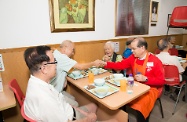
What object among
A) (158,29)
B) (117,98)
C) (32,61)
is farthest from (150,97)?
(158,29)

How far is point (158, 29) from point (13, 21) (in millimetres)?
4028

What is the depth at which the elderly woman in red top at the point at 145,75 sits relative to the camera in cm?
178

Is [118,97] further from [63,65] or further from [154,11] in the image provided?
[154,11]

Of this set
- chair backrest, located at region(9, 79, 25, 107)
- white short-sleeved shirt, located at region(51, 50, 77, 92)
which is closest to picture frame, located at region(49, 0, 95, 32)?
white short-sleeved shirt, located at region(51, 50, 77, 92)

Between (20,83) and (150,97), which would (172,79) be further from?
(20,83)

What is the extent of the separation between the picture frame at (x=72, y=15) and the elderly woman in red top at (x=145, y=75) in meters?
1.07

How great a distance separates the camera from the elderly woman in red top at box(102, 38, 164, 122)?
1.78 m

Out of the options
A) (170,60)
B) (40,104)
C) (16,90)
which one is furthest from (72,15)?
(170,60)

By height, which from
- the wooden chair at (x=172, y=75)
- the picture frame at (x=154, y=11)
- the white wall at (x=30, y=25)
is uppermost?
the picture frame at (x=154, y=11)

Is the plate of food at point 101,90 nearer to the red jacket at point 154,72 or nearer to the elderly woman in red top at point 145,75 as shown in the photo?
the elderly woman in red top at point 145,75

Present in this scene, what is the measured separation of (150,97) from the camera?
6.14 feet

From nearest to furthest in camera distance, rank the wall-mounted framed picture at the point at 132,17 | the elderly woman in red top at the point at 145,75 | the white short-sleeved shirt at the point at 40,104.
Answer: the white short-sleeved shirt at the point at 40,104
the elderly woman in red top at the point at 145,75
the wall-mounted framed picture at the point at 132,17

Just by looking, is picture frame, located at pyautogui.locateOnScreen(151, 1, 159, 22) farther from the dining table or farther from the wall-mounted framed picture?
the dining table

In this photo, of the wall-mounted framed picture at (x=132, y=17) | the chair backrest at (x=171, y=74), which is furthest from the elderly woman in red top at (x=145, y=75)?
the wall-mounted framed picture at (x=132, y=17)
